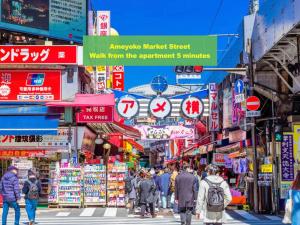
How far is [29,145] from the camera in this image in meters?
27.3

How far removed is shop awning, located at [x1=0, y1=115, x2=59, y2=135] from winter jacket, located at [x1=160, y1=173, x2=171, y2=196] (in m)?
5.44

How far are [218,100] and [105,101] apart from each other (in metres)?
12.1

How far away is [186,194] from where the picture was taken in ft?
47.5

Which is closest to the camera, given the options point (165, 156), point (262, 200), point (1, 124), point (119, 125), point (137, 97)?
point (262, 200)

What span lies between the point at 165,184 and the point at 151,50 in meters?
5.30

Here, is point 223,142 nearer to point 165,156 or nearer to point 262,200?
point 262,200

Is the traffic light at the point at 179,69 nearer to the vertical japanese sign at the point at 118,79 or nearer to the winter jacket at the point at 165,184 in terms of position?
the winter jacket at the point at 165,184

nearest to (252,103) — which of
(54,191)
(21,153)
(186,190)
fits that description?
(186,190)

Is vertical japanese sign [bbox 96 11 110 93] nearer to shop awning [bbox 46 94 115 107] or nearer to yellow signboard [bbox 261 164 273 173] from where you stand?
shop awning [bbox 46 94 115 107]

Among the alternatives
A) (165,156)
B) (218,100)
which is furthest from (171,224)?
(165,156)

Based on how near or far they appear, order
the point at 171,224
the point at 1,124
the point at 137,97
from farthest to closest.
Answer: the point at 137,97, the point at 1,124, the point at 171,224

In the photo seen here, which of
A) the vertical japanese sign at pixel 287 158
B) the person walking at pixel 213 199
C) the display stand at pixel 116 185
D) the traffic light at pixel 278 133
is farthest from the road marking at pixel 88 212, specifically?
the person walking at pixel 213 199

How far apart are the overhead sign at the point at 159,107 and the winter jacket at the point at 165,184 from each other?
6.69 metres

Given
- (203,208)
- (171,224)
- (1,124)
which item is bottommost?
(171,224)
